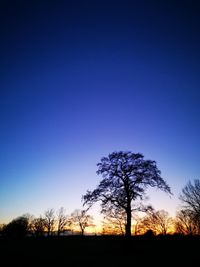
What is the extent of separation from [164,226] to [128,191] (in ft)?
Result: 184

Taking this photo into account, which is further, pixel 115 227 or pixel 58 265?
pixel 115 227

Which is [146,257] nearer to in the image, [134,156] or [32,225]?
[134,156]

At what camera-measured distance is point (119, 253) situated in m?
14.5

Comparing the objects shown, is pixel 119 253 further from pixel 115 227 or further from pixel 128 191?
pixel 115 227

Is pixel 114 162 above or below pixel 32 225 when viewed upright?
above

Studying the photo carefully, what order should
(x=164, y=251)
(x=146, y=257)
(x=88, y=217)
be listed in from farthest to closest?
(x=88, y=217) < (x=164, y=251) < (x=146, y=257)

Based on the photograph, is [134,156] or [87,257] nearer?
[87,257]

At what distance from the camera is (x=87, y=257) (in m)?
13.5

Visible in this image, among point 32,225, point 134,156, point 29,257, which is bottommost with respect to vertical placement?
point 32,225

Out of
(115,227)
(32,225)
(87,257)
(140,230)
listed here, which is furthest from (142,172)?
(32,225)

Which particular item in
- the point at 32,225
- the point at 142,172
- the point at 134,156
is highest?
the point at 134,156

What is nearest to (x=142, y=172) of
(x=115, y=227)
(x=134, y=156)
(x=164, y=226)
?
(x=134, y=156)

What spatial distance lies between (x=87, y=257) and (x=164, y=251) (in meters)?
5.69

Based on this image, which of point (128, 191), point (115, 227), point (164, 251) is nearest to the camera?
point (164, 251)
